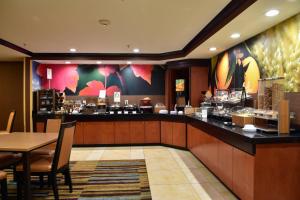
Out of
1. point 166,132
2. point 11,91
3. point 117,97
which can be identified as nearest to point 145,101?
point 117,97

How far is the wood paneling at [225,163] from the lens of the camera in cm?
364

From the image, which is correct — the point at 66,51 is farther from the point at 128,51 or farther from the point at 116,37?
the point at 116,37

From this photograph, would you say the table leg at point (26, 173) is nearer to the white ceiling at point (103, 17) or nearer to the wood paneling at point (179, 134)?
the white ceiling at point (103, 17)

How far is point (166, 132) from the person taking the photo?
7203mm

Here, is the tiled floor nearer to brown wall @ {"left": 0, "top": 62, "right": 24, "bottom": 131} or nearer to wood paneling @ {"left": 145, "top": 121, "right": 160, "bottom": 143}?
wood paneling @ {"left": 145, "top": 121, "right": 160, "bottom": 143}

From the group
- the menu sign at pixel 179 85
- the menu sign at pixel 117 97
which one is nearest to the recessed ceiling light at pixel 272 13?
the menu sign at pixel 179 85

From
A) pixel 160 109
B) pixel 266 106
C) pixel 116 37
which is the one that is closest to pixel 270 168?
pixel 266 106

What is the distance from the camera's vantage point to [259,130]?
10.9ft

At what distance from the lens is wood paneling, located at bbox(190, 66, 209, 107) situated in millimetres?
7723

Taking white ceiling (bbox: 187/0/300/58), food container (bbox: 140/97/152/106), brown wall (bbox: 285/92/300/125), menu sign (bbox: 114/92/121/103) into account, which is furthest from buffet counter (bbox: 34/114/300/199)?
menu sign (bbox: 114/92/121/103)

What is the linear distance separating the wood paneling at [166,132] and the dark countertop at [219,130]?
15 centimetres

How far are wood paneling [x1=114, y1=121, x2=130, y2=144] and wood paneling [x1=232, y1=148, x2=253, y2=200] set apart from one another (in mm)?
4261

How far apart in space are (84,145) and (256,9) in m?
5.79

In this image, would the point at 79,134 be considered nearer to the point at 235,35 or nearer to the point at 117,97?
the point at 117,97
